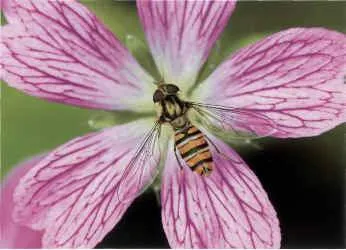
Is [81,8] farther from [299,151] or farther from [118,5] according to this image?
[299,151]

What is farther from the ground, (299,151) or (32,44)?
(32,44)

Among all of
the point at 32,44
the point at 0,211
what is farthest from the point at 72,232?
the point at 32,44

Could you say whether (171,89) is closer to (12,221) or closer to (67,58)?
(67,58)

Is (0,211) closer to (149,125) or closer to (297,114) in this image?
(149,125)

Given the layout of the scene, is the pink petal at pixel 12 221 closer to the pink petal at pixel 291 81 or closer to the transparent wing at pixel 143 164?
the transparent wing at pixel 143 164

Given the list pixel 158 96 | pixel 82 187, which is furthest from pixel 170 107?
pixel 82 187

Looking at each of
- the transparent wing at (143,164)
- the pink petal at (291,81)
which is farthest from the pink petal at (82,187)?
the pink petal at (291,81)
